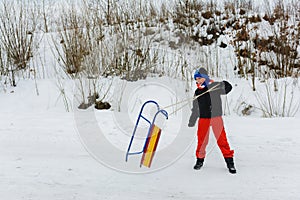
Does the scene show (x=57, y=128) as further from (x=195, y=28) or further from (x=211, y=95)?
(x=195, y=28)

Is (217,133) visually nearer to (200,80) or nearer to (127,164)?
(200,80)

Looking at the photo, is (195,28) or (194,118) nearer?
(194,118)

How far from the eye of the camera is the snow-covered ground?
2.82 meters

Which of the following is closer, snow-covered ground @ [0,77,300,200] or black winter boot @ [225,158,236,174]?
snow-covered ground @ [0,77,300,200]

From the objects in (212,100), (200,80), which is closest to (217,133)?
(212,100)

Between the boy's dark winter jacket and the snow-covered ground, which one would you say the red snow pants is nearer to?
the boy's dark winter jacket

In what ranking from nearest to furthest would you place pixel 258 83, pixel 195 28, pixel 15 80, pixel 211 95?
1. pixel 211 95
2. pixel 258 83
3. pixel 15 80
4. pixel 195 28

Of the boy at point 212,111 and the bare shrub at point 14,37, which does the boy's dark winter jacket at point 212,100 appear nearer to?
the boy at point 212,111

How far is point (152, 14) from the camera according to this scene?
9.49 metres

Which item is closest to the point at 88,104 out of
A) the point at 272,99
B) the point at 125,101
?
the point at 125,101

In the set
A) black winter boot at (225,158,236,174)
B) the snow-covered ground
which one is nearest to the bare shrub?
the snow-covered ground

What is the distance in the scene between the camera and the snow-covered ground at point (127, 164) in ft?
9.25

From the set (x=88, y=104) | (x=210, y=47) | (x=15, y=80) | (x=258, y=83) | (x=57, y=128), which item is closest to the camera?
(x=57, y=128)

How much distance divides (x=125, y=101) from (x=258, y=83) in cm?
272
